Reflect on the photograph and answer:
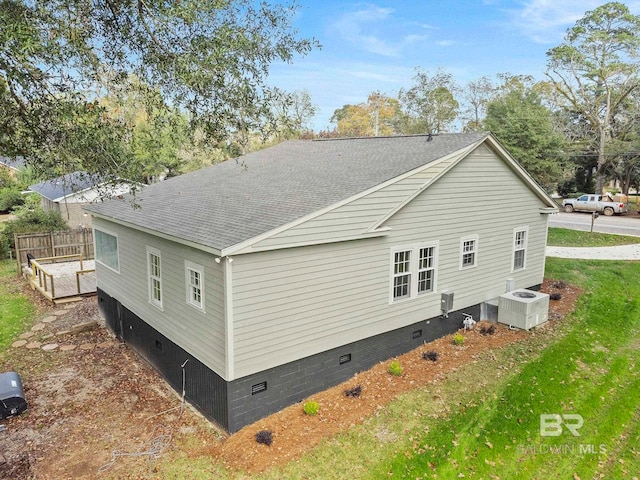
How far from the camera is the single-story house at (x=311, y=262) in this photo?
8.02 metres

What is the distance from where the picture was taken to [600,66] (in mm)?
36938

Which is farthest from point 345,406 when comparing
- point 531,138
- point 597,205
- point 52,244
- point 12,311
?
point 597,205

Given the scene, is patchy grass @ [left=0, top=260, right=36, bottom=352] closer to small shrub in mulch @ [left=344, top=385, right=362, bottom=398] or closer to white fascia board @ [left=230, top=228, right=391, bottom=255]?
white fascia board @ [left=230, top=228, right=391, bottom=255]

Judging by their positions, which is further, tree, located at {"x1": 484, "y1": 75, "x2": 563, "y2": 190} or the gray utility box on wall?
tree, located at {"x1": 484, "y1": 75, "x2": 563, "y2": 190}

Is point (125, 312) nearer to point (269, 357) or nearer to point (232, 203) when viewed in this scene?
point (232, 203)

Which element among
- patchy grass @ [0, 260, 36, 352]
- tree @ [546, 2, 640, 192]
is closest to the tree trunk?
tree @ [546, 2, 640, 192]

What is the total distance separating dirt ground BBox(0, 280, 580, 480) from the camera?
738 cm

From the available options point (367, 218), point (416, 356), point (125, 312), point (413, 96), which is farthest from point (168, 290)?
point (413, 96)

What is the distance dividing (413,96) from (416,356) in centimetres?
3762

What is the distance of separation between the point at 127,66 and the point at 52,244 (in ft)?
54.8

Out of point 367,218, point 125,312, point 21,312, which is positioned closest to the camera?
point 367,218

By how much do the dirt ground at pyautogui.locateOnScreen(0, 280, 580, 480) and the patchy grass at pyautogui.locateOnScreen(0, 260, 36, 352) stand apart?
129 centimetres

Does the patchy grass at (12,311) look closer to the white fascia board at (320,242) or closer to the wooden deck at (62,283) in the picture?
the wooden deck at (62,283)

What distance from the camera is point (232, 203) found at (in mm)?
10352
